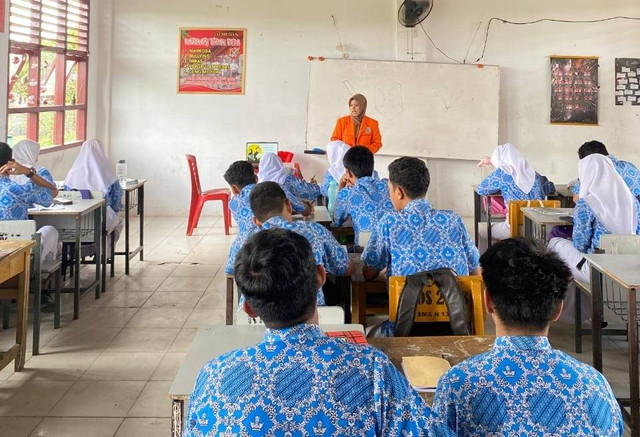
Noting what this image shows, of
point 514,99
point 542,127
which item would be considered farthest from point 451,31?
point 542,127

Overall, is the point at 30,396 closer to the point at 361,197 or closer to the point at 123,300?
the point at 123,300

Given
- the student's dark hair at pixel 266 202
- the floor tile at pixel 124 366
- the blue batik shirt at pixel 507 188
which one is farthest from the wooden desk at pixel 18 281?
the blue batik shirt at pixel 507 188

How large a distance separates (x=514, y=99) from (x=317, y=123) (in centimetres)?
261

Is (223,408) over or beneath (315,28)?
beneath

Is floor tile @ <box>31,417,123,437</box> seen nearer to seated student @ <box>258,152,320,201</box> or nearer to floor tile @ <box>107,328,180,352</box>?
floor tile @ <box>107,328,180,352</box>

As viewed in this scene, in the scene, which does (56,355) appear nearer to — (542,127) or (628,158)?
(542,127)

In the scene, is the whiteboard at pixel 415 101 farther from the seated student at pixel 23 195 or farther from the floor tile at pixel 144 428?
the floor tile at pixel 144 428

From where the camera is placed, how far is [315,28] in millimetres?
8094

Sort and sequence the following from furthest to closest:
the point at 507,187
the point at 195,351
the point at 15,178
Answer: the point at 507,187, the point at 15,178, the point at 195,351

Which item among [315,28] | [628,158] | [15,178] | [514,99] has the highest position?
[315,28]

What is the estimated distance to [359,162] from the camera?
4074 mm

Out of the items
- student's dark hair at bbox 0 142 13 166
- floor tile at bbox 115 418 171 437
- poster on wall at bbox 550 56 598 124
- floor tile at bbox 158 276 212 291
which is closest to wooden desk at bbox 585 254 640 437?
floor tile at bbox 115 418 171 437

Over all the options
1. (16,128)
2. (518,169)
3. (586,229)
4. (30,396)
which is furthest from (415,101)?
(30,396)

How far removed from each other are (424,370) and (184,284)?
384cm
